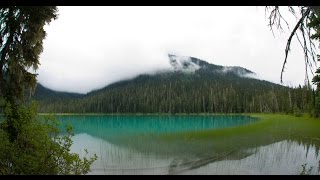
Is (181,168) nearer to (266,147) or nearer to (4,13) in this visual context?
(266,147)

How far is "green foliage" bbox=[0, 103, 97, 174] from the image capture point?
43.9 feet

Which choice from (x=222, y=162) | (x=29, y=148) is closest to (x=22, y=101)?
(x=29, y=148)

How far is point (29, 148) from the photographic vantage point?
1393cm

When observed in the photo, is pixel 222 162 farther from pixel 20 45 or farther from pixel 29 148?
pixel 20 45

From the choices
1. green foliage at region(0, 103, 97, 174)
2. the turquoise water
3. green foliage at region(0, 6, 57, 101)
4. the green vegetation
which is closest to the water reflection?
green foliage at region(0, 103, 97, 174)

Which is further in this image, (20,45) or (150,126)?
(150,126)

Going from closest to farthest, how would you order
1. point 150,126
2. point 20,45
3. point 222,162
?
point 20,45 → point 222,162 → point 150,126

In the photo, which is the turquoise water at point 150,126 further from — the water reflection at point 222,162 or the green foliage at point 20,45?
the green foliage at point 20,45

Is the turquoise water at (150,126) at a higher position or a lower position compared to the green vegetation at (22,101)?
lower

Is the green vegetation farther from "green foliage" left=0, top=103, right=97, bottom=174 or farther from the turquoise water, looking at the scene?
the turquoise water

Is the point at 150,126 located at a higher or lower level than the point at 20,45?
lower

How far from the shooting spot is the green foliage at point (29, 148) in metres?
13.4

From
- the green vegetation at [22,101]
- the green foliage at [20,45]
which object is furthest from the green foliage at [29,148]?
the green foliage at [20,45]
